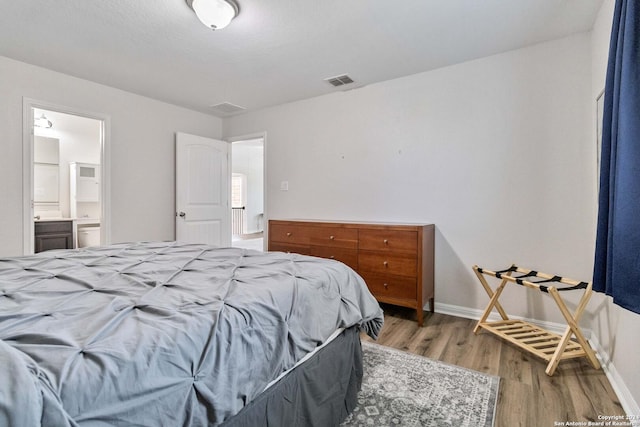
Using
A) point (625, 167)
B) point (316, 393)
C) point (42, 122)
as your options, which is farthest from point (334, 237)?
point (42, 122)

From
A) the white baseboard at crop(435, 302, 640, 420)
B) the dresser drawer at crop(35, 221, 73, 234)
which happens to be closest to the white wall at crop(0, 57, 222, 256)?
the dresser drawer at crop(35, 221, 73, 234)

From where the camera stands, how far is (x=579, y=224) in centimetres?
242

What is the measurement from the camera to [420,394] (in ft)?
5.56

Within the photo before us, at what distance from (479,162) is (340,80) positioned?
1.61 metres

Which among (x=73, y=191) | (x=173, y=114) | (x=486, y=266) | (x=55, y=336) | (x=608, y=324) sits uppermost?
(x=173, y=114)

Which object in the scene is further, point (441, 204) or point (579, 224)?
point (441, 204)

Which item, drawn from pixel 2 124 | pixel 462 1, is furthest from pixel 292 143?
pixel 2 124

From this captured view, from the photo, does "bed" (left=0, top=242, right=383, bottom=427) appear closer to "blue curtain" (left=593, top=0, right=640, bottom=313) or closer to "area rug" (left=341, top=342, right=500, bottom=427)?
"area rug" (left=341, top=342, right=500, bottom=427)

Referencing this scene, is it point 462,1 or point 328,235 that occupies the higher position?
point 462,1

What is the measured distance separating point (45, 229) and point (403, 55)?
16.1 ft

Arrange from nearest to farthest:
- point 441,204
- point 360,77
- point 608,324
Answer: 1. point 608,324
2. point 441,204
3. point 360,77


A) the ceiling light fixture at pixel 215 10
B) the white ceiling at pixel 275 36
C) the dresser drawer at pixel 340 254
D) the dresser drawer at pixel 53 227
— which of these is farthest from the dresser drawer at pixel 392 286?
the dresser drawer at pixel 53 227

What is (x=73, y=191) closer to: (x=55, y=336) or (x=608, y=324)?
(x=55, y=336)

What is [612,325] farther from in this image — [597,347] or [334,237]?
[334,237]
